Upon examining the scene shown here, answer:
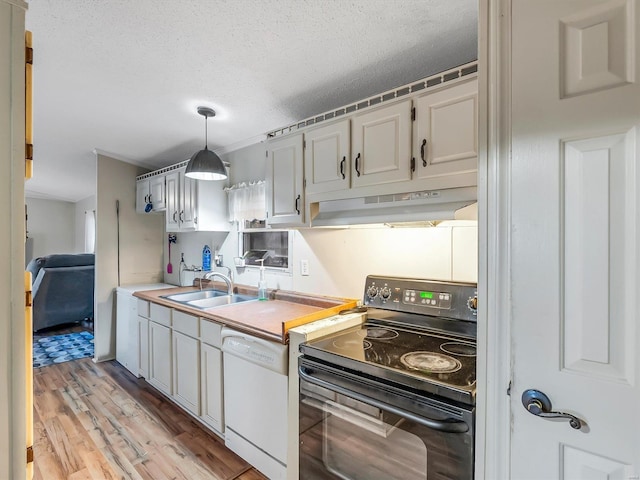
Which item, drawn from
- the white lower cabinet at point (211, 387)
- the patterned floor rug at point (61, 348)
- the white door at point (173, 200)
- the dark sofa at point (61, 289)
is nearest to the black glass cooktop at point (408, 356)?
the white lower cabinet at point (211, 387)

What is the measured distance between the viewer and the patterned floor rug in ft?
11.7

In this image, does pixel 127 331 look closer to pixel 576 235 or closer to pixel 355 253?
pixel 355 253

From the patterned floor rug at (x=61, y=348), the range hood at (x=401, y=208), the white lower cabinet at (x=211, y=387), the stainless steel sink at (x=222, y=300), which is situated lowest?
the patterned floor rug at (x=61, y=348)

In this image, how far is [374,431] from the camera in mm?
1207

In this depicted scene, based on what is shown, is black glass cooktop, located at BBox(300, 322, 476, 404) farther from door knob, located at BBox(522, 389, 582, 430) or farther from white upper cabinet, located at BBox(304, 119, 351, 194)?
white upper cabinet, located at BBox(304, 119, 351, 194)

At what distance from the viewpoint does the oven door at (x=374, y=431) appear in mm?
1003

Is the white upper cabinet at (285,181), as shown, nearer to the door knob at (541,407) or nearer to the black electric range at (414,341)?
the black electric range at (414,341)

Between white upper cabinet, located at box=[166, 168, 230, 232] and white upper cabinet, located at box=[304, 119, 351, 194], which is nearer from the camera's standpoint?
white upper cabinet, located at box=[304, 119, 351, 194]

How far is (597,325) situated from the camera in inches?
30.6

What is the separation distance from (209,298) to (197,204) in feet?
2.79

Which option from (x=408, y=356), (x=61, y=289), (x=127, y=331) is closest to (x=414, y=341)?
(x=408, y=356)

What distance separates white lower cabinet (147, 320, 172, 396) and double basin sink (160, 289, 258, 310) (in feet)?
0.90

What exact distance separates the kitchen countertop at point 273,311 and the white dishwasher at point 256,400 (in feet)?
0.20

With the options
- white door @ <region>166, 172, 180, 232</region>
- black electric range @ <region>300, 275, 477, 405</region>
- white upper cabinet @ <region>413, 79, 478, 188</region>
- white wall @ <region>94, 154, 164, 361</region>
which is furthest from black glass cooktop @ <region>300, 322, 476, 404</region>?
white wall @ <region>94, 154, 164, 361</region>
